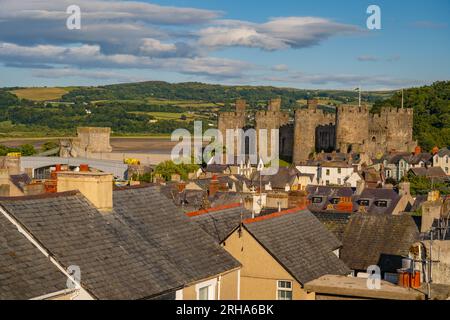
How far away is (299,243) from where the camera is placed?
16.9 meters

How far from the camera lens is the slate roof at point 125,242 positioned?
1170 cm

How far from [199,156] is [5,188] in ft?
160

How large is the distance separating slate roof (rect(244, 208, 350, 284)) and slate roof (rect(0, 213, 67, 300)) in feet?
17.0

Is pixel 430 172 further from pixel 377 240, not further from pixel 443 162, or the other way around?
pixel 377 240

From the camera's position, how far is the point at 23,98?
479 feet

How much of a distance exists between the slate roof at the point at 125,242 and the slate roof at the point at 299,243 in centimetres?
128

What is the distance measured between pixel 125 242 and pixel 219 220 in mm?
4833

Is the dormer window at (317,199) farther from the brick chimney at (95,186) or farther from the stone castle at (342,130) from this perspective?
the brick chimney at (95,186)

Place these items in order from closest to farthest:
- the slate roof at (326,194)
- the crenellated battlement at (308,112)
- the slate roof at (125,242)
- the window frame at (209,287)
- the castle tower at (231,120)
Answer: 1. the slate roof at (125,242)
2. the window frame at (209,287)
3. the slate roof at (326,194)
4. the crenellated battlement at (308,112)
5. the castle tower at (231,120)

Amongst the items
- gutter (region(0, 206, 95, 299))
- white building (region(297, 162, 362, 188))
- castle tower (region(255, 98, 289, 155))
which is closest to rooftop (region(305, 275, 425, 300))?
gutter (region(0, 206, 95, 299))

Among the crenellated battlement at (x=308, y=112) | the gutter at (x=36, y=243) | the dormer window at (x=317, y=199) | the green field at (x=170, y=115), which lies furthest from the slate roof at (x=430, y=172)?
the green field at (x=170, y=115)

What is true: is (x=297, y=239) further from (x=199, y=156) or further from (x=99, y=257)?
(x=199, y=156)

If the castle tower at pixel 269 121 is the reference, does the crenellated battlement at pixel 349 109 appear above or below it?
above
